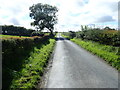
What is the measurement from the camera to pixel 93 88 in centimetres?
544

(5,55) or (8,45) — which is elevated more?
(8,45)

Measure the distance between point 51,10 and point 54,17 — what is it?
3.67m

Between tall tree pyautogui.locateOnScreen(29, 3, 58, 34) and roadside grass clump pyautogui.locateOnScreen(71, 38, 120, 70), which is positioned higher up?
tall tree pyautogui.locateOnScreen(29, 3, 58, 34)

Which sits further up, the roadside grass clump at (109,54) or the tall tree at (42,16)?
the tall tree at (42,16)

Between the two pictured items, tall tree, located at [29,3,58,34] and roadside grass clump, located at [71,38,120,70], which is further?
tall tree, located at [29,3,58,34]

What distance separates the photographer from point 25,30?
6869 centimetres

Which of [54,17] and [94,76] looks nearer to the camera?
[94,76]

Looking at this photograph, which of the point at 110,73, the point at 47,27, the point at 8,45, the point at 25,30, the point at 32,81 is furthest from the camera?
the point at 25,30

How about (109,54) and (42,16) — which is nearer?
(109,54)

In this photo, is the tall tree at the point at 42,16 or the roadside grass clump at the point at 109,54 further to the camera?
the tall tree at the point at 42,16

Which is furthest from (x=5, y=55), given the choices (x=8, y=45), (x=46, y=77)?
(x=46, y=77)

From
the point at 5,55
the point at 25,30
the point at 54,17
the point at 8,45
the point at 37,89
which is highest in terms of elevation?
the point at 54,17

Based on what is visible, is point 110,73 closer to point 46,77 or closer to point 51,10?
point 46,77

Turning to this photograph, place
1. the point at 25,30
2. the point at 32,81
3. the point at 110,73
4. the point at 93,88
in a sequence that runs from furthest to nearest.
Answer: the point at 25,30, the point at 110,73, the point at 32,81, the point at 93,88
